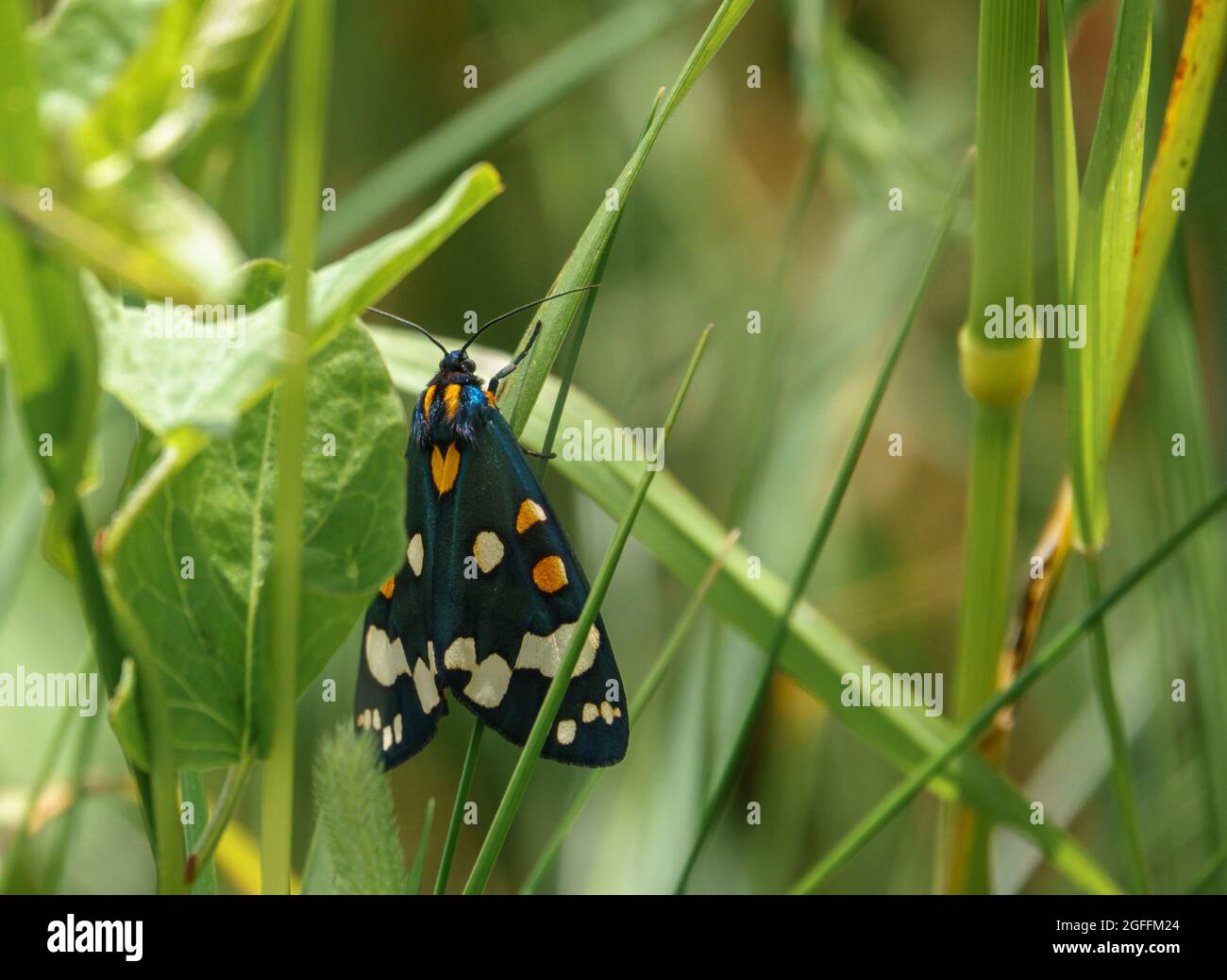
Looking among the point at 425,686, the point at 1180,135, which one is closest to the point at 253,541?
the point at 425,686

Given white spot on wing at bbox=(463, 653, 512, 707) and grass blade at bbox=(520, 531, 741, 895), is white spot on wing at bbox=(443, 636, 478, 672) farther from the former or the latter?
grass blade at bbox=(520, 531, 741, 895)

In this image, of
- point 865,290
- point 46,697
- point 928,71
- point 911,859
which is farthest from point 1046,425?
point 46,697

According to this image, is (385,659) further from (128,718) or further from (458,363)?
(128,718)

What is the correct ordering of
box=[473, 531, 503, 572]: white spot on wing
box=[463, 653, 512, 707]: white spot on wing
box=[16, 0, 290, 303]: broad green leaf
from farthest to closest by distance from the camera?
box=[473, 531, 503, 572]: white spot on wing < box=[463, 653, 512, 707]: white spot on wing < box=[16, 0, 290, 303]: broad green leaf

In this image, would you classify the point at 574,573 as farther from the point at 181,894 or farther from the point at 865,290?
→ the point at 865,290

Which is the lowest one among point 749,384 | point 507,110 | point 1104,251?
point 1104,251
